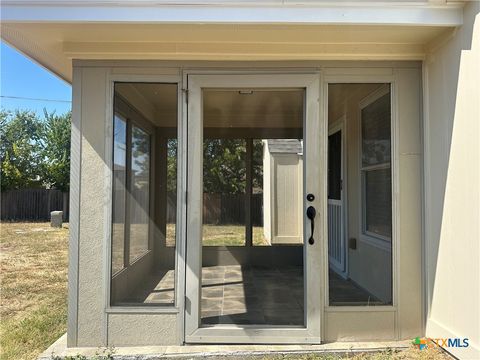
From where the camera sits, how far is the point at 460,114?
8.68ft

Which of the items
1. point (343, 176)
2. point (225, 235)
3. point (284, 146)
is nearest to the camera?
point (225, 235)

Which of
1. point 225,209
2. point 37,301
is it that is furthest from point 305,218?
point 37,301

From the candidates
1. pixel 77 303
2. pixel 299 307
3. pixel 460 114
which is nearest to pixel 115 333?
pixel 77 303

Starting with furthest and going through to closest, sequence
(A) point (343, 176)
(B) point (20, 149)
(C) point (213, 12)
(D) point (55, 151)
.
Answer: (D) point (55, 151) → (B) point (20, 149) → (A) point (343, 176) → (C) point (213, 12)

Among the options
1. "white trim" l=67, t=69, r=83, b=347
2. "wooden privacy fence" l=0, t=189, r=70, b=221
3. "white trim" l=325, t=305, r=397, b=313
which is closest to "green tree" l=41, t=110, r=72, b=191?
"wooden privacy fence" l=0, t=189, r=70, b=221

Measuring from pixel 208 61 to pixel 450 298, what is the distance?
7.96 ft

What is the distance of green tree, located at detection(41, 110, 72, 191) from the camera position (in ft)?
58.2

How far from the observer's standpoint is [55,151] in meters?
20.4

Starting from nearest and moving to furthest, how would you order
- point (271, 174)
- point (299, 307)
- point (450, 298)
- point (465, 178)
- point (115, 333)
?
point (465, 178) → point (450, 298) → point (115, 333) → point (299, 307) → point (271, 174)

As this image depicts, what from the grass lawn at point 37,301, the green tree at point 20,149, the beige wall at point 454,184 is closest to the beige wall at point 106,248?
the beige wall at point 454,184

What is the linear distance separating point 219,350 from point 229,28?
2.26m

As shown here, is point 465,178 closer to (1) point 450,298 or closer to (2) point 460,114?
(2) point 460,114

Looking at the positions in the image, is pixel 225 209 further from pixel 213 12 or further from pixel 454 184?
pixel 454 184

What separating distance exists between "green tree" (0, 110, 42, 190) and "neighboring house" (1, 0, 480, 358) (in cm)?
1497
